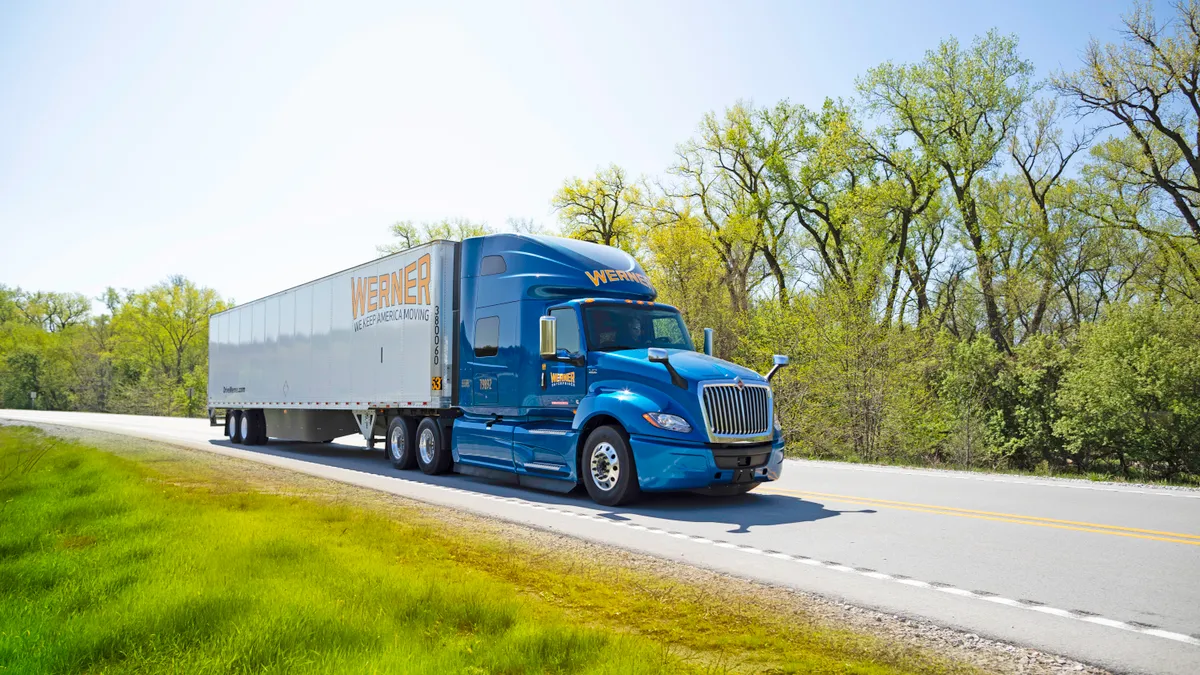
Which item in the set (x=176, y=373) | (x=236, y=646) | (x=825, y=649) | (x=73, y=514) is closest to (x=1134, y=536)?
(x=825, y=649)

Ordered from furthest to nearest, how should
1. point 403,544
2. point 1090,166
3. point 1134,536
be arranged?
point 1090,166 < point 1134,536 < point 403,544

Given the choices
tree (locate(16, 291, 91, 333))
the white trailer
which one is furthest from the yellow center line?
tree (locate(16, 291, 91, 333))

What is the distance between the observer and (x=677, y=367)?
33.4 ft

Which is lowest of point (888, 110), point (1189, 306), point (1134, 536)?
A: point (1134, 536)

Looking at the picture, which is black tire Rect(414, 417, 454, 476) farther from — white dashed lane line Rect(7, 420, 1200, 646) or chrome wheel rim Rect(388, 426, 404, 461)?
white dashed lane line Rect(7, 420, 1200, 646)

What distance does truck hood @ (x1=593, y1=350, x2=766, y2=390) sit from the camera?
10133mm

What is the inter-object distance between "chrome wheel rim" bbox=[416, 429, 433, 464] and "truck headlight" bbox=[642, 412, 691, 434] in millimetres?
6107

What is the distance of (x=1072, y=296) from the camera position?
3897 centimetres

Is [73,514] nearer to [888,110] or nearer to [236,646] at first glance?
[236,646]

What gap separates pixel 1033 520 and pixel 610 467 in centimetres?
496

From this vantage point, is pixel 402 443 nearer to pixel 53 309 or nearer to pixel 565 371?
pixel 565 371

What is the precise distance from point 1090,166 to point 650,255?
18603 millimetres

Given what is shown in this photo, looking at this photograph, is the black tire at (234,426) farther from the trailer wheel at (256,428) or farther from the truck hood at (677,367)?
the truck hood at (677,367)

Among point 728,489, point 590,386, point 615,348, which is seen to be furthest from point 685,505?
point 615,348
